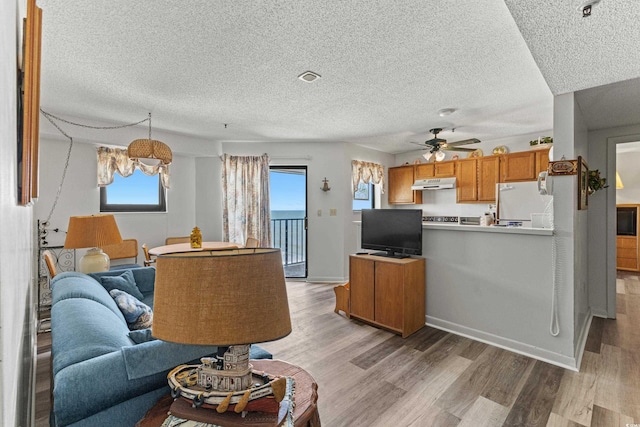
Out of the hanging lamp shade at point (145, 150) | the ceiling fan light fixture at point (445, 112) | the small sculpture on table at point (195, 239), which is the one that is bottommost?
the small sculpture on table at point (195, 239)

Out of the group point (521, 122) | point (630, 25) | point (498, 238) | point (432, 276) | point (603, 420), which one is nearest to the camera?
point (630, 25)

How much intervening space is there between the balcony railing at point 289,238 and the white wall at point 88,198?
178 cm

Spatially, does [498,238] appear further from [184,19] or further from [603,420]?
[184,19]

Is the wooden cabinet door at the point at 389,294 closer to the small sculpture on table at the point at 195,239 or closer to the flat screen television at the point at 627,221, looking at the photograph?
the small sculpture on table at the point at 195,239

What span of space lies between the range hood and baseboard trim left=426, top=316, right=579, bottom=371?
2.91 metres

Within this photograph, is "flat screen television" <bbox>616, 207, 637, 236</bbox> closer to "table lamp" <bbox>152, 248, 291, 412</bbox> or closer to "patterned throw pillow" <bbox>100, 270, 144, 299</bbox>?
"table lamp" <bbox>152, 248, 291, 412</bbox>

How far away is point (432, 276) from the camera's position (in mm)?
3256

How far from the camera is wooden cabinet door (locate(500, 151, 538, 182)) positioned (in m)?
4.59

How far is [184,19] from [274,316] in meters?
1.91

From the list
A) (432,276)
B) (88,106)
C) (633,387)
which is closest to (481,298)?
(432,276)

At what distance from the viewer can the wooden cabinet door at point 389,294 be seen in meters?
3.01

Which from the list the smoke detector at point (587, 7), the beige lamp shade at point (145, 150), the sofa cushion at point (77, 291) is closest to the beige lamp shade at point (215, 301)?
the sofa cushion at point (77, 291)

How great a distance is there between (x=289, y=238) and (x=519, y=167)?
4.30 meters

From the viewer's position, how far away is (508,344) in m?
2.75
